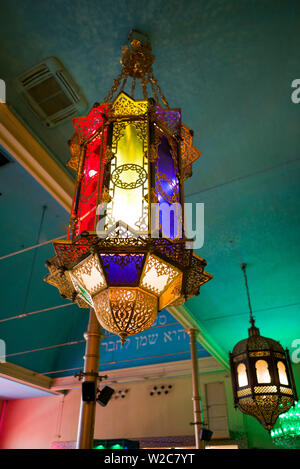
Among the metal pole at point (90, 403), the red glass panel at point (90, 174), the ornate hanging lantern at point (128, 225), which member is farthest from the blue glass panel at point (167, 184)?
the metal pole at point (90, 403)

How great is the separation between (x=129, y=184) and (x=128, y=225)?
10.9 inches

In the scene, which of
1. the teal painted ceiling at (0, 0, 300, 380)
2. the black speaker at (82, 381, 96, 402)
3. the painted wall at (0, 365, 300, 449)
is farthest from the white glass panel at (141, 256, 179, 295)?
the painted wall at (0, 365, 300, 449)

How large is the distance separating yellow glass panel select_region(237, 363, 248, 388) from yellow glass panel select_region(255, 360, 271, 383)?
0.15 meters

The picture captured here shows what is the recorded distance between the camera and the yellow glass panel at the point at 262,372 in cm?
391

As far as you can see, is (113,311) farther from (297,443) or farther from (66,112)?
(297,443)

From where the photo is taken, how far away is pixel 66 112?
3125mm

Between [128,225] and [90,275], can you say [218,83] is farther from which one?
[90,275]

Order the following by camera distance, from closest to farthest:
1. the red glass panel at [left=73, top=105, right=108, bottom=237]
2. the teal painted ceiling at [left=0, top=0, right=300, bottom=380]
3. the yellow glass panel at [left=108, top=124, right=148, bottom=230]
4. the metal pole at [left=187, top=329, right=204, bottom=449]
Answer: the yellow glass panel at [left=108, top=124, right=148, bottom=230]
the red glass panel at [left=73, top=105, right=108, bottom=237]
the teal painted ceiling at [left=0, top=0, right=300, bottom=380]
the metal pole at [left=187, top=329, right=204, bottom=449]

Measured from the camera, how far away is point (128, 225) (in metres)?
1.66

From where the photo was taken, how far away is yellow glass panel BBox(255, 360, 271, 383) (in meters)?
3.91

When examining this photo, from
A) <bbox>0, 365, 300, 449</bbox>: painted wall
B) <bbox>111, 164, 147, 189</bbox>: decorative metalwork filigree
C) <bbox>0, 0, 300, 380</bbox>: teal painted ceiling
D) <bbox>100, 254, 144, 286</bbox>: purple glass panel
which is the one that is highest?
<bbox>0, 0, 300, 380</bbox>: teal painted ceiling

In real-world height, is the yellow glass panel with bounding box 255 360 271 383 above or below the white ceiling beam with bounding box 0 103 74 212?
below

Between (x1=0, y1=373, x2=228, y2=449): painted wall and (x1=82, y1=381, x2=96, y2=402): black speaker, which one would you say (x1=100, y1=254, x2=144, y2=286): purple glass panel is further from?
(x1=0, y1=373, x2=228, y2=449): painted wall
